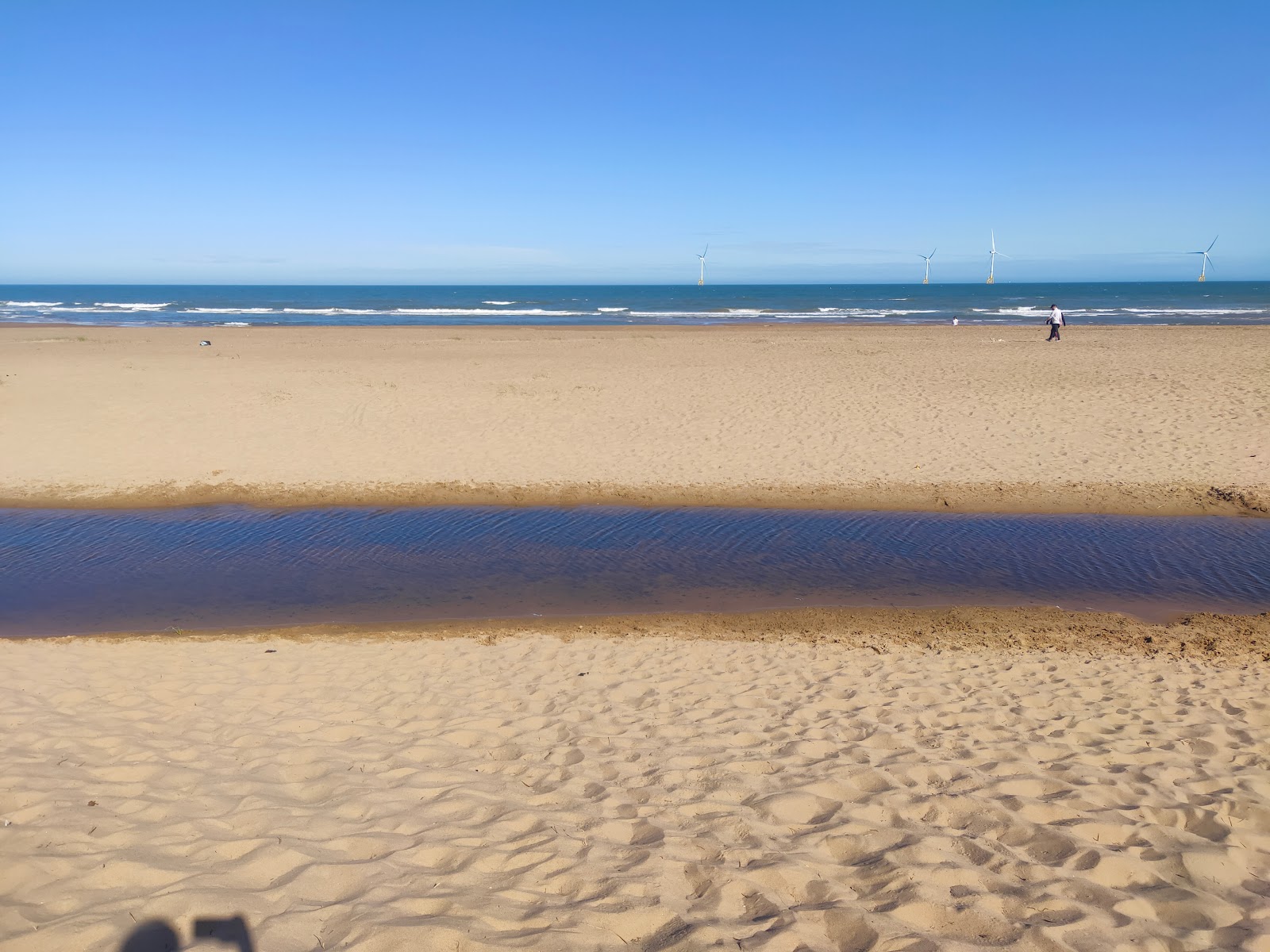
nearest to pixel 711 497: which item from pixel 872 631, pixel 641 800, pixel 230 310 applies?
pixel 872 631

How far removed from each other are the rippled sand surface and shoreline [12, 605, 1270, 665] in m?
0.38

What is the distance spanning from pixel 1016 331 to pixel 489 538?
109 ft

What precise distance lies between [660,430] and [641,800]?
1159cm

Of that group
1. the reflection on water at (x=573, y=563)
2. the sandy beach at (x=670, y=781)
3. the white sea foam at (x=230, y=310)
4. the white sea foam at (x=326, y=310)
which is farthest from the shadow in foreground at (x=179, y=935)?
the white sea foam at (x=230, y=310)

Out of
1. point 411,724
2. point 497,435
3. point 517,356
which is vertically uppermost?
point 517,356

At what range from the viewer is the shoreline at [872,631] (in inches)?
278

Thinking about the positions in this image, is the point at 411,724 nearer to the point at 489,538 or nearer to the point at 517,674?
the point at 517,674

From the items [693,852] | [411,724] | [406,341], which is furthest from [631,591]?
[406,341]

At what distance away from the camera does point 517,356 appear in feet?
88.6

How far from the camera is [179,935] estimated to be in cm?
338

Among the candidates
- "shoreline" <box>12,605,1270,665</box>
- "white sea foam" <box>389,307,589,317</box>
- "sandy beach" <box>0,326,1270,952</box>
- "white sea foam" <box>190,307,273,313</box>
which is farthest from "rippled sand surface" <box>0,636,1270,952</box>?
"white sea foam" <box>190,307,273,313</box>

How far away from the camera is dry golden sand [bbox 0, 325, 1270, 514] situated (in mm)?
12688

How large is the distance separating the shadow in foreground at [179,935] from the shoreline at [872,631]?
384 centimetres

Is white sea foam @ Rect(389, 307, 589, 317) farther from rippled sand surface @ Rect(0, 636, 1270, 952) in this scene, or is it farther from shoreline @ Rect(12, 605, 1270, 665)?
rippled sand surface @ Rect(0, 636, 1270, 952)
